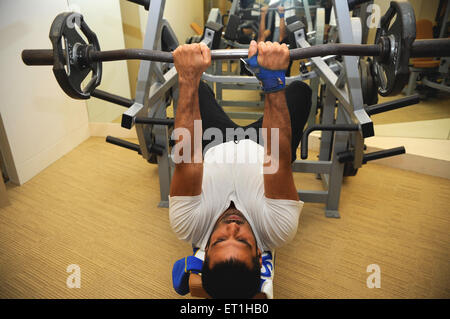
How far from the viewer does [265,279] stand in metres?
1.06

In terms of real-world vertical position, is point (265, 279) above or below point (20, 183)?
above

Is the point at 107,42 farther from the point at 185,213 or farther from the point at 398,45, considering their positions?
the point at 398,45

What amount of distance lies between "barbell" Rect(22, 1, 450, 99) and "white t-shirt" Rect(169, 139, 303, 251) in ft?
1.50

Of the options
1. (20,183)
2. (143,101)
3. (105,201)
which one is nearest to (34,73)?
(20,183)

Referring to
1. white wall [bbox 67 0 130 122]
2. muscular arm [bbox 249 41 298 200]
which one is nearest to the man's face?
muscular arm [bbox 249 41 298 200]

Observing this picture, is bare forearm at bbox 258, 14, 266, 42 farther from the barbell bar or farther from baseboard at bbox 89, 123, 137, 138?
Result: the barbell bar

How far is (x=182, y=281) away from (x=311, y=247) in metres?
0.86

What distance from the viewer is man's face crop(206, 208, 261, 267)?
99 cm

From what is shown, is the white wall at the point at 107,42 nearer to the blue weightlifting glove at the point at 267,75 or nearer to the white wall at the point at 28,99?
the white wall at the point at 28,99

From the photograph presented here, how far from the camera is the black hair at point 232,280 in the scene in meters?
0.96

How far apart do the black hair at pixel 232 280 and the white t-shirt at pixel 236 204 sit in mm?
248

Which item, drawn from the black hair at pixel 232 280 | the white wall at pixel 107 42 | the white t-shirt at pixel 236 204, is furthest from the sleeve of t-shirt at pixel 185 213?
the white wall at pixel 107 42
